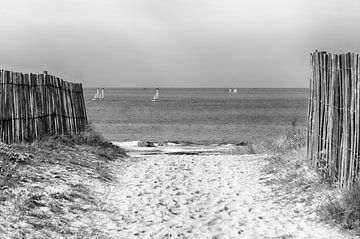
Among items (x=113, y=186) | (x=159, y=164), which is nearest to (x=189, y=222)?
(x=113, y=186)

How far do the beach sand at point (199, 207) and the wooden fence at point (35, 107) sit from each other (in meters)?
2.11

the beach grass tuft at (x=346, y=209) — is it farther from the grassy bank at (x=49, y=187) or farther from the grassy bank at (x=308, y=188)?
the grassy bank at (x=49, y=187)

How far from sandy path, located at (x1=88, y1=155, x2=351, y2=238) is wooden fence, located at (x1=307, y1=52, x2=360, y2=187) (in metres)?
0.93

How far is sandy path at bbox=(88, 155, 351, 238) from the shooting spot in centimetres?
714

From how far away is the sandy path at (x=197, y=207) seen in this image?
7.14 meters

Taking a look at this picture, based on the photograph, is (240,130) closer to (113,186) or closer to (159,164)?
(159,164)

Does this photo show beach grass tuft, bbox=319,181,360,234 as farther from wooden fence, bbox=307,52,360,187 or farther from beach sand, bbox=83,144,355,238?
wooden fence, bbox=307,52,360,187

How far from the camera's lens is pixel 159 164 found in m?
12.8

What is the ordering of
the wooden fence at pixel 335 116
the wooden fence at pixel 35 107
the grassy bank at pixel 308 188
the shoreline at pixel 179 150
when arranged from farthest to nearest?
the shoreline at pixel 179 150
the wooden fence at pixel 35 107
the wooden fence at pixel 335 116
the grassy bank at pixel 308 188

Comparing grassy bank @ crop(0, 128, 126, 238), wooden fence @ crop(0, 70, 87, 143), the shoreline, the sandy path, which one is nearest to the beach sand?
the sandy path

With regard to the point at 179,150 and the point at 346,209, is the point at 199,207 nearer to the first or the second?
the point at 346,209

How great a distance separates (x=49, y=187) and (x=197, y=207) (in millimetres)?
2253

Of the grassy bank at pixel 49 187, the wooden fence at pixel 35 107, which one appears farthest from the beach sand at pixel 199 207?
the wooden fence at pixel 35 107

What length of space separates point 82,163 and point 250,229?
4954 millimetres
